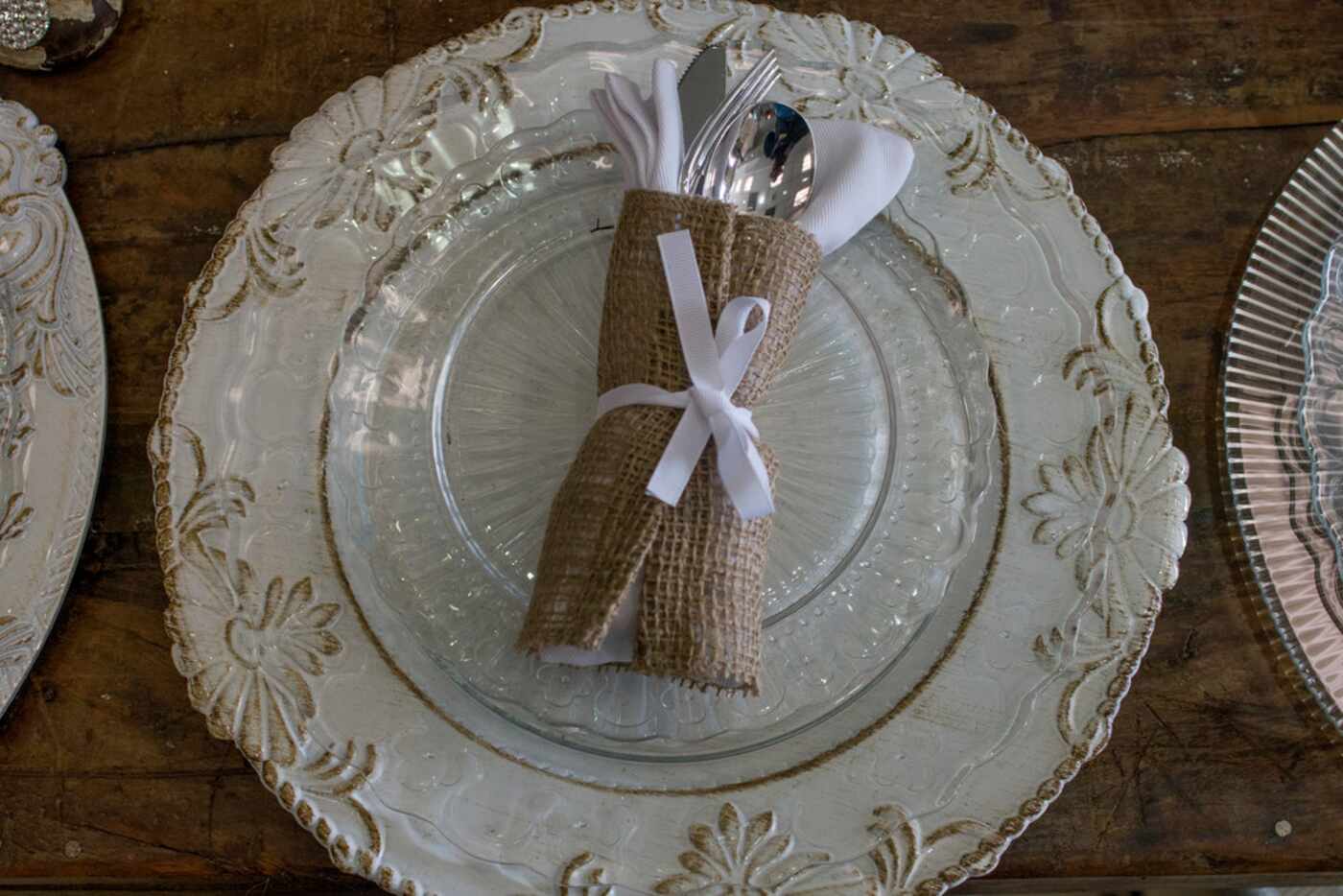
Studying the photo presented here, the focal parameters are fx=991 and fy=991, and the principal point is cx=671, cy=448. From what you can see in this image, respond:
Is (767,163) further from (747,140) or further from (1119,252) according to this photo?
(1119,252)

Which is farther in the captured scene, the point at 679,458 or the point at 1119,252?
the point at 1119,252

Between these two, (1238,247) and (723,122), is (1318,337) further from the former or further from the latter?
(723,122)

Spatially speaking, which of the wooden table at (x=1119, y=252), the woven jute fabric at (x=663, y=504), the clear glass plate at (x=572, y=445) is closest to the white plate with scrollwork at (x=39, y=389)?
the wooden table at (x=1119, y=252)

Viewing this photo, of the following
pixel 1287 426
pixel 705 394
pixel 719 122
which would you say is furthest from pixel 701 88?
pixel 1287 426

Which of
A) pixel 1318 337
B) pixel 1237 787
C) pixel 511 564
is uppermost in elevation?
pixel 1318 337

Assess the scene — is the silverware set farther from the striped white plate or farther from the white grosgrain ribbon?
the striped white plate

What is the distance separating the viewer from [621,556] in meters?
0.43

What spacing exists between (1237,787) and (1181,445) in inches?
7.2

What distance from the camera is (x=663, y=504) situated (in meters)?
0.44

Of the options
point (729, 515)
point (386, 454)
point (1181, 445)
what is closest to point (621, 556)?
point (729, 515)

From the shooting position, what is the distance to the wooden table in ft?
1.68

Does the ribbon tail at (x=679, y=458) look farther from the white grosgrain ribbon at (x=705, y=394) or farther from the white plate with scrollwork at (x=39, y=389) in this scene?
the white plate with scrollwork at (x=39, y=389)

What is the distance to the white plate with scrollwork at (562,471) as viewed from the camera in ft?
1.56

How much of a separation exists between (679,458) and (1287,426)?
1.17ft
